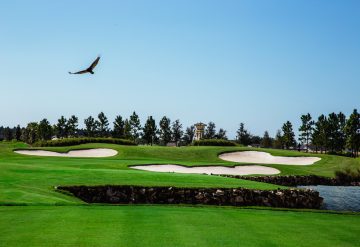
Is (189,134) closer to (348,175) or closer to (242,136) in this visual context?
(242,136)

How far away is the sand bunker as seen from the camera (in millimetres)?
56750

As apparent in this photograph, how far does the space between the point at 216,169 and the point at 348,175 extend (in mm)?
13225

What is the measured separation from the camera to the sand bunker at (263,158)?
2234 inches

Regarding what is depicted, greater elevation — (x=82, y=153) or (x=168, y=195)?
(x=82, y=153)

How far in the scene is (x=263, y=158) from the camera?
196 ft

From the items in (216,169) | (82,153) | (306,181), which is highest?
(82,153)

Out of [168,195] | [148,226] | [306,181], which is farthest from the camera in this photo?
[306,181]

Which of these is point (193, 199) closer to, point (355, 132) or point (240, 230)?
point (240, 230)

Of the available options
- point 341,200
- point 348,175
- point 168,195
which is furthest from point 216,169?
point 168,195

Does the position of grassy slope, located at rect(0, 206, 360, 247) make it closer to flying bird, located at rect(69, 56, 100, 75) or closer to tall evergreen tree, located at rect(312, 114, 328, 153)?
flying bird, located at rect(69, 56, 100, 75)

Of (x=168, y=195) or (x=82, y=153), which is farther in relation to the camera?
(x=82, y=153)

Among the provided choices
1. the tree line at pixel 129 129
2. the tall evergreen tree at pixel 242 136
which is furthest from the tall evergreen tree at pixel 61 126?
the tall evergreen tree at pixel 242 136

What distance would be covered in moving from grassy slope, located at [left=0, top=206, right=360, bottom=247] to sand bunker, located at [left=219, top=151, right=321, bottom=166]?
40.9 meters

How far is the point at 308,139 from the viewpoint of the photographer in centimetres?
11688
